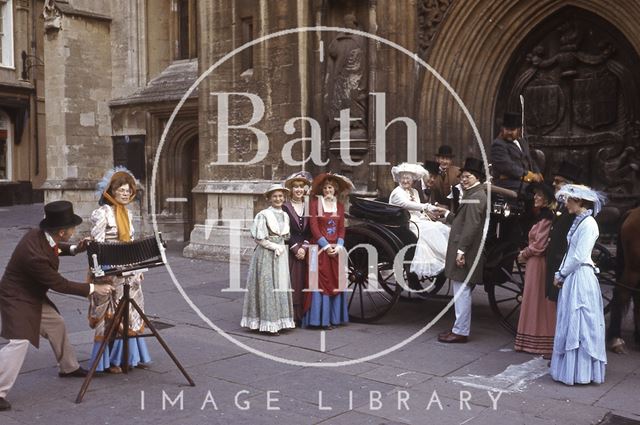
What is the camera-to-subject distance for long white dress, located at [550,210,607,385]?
19.3ft

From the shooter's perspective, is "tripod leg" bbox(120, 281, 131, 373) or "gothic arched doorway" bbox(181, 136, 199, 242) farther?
"gothic arched doorway" bbox(181, 136, 199, 242)

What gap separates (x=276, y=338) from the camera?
7.48m

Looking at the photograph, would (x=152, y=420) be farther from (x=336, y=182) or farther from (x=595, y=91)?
(x=595, y=91)

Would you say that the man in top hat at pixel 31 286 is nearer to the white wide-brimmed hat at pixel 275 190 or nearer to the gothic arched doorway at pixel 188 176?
the white wide-brimmed hat at pixel 275 190

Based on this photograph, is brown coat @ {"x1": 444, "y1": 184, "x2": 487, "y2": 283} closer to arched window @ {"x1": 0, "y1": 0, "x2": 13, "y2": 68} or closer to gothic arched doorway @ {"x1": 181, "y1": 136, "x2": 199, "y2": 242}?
gothic arched doorway @ {"x1": 181, "y1": 136, "x2": 199, "y2": 242}

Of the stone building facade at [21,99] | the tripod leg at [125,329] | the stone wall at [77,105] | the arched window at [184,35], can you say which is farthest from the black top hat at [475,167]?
the stone building facade at [21,99]

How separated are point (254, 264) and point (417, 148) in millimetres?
4590

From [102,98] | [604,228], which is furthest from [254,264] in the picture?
[102,98]

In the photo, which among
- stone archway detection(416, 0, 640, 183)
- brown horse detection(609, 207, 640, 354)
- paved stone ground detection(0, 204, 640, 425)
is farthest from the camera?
stone archway detection(416, 0, 640, 183)

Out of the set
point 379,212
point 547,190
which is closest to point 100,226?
point 379,212

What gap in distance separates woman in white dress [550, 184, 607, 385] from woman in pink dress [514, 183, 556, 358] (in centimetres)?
66

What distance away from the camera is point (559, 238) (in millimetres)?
6340

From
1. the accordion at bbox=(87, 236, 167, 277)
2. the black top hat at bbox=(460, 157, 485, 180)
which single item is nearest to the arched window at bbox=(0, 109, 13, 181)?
the accordion at bbox=(87, 236, 167, 277)

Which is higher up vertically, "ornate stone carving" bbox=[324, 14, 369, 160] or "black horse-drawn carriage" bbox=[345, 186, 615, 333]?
"ornate stone carving" bbox=[324, 14, 369, 160]
